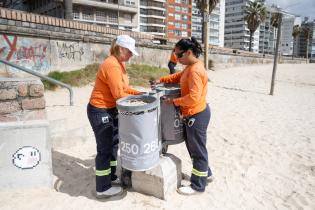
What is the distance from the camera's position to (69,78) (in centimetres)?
1017

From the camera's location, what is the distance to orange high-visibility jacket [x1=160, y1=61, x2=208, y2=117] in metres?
2.94

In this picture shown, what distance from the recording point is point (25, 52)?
9273mm

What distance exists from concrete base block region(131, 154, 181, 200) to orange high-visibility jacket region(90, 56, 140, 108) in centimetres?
88

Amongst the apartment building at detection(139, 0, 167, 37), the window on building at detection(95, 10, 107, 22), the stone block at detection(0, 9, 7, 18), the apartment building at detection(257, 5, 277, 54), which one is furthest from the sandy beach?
the apartment building at detection(257, 5, 277, 54)

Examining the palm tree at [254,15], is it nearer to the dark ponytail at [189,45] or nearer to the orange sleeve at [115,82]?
the dark ponytail at [189,45]

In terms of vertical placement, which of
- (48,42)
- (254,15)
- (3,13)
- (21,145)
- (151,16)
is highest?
(151,16)

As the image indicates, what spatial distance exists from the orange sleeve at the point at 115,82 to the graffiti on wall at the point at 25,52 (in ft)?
24.0

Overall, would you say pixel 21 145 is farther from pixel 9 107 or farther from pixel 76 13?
pixel 76 13

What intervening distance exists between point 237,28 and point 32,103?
110156 millimetres

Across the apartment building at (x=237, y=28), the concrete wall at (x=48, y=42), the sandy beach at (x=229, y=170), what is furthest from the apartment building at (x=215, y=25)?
the sandy beach at (x=229, y=170)

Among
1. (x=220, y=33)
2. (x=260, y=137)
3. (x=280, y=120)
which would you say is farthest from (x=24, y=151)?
(x=220, y=33)

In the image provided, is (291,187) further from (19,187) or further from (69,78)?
(69,78)

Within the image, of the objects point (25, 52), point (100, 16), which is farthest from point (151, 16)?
point (25, 52)

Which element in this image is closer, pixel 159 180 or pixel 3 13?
pixel 159 180
